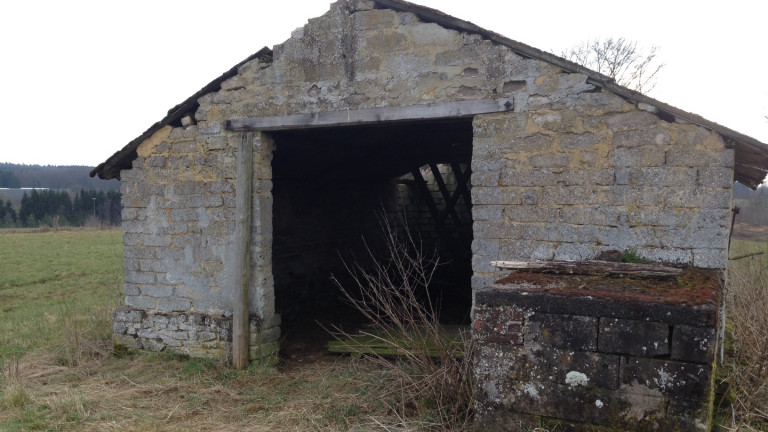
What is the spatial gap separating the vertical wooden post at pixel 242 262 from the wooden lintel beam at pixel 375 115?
1.32 feet

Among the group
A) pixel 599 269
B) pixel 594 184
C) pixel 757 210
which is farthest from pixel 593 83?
pixel 757 210

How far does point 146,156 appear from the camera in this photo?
695 cm

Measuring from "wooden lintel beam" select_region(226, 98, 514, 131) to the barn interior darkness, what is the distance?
1008mm

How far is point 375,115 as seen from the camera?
5.73m

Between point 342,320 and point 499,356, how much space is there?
618 cm

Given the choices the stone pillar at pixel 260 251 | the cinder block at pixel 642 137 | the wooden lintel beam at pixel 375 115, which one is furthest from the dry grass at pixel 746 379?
the stone pillar at pixel 260 251

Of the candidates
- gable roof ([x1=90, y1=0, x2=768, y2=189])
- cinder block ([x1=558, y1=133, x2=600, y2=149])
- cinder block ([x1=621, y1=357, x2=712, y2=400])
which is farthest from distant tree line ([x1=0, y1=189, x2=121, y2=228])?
cinder block ([x1=621, y1=357, x2=712, y2=400])

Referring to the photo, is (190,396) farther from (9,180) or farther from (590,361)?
(9,180)

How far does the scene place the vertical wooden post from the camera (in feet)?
20.6

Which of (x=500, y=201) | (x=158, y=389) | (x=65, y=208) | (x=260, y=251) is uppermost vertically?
(x=500, y=201)

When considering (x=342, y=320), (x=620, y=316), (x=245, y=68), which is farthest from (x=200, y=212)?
(x=620, y=316)

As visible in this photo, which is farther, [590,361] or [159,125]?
[159,125]

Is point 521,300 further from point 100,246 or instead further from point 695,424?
point 100,246

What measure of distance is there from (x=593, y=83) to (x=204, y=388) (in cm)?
A: 483
